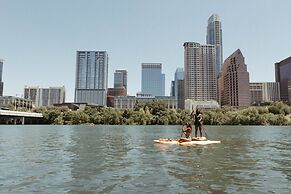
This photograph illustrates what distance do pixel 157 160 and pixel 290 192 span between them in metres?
10.2

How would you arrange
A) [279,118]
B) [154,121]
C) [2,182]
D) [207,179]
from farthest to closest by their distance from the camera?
[154,121], [279,118], [207,179], [2,182]

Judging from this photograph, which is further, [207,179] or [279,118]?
[279,118]

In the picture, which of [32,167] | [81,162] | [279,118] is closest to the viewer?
[32,167]

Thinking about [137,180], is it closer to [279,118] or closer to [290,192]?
[290,192]

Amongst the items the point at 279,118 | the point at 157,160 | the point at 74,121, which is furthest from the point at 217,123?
the point at 157,160

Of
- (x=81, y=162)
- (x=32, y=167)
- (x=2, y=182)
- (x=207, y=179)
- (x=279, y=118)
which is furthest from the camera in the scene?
(x=279, y=118)

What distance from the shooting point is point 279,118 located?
14762 cm

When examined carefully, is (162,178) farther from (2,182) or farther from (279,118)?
(279,118)

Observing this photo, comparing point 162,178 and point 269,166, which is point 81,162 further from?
point 269,166

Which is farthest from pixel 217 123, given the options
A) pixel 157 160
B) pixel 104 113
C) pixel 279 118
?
Answer: pixel 157 160

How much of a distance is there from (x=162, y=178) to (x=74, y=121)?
153413 mm

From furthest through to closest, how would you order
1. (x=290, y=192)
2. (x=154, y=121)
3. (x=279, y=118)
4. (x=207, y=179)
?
(x=154, y=121)
(x=279, y=118)
(x=207, y=179)
(x=290, y=192)

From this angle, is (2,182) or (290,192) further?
(2,182)

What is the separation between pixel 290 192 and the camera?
39.0 ft
